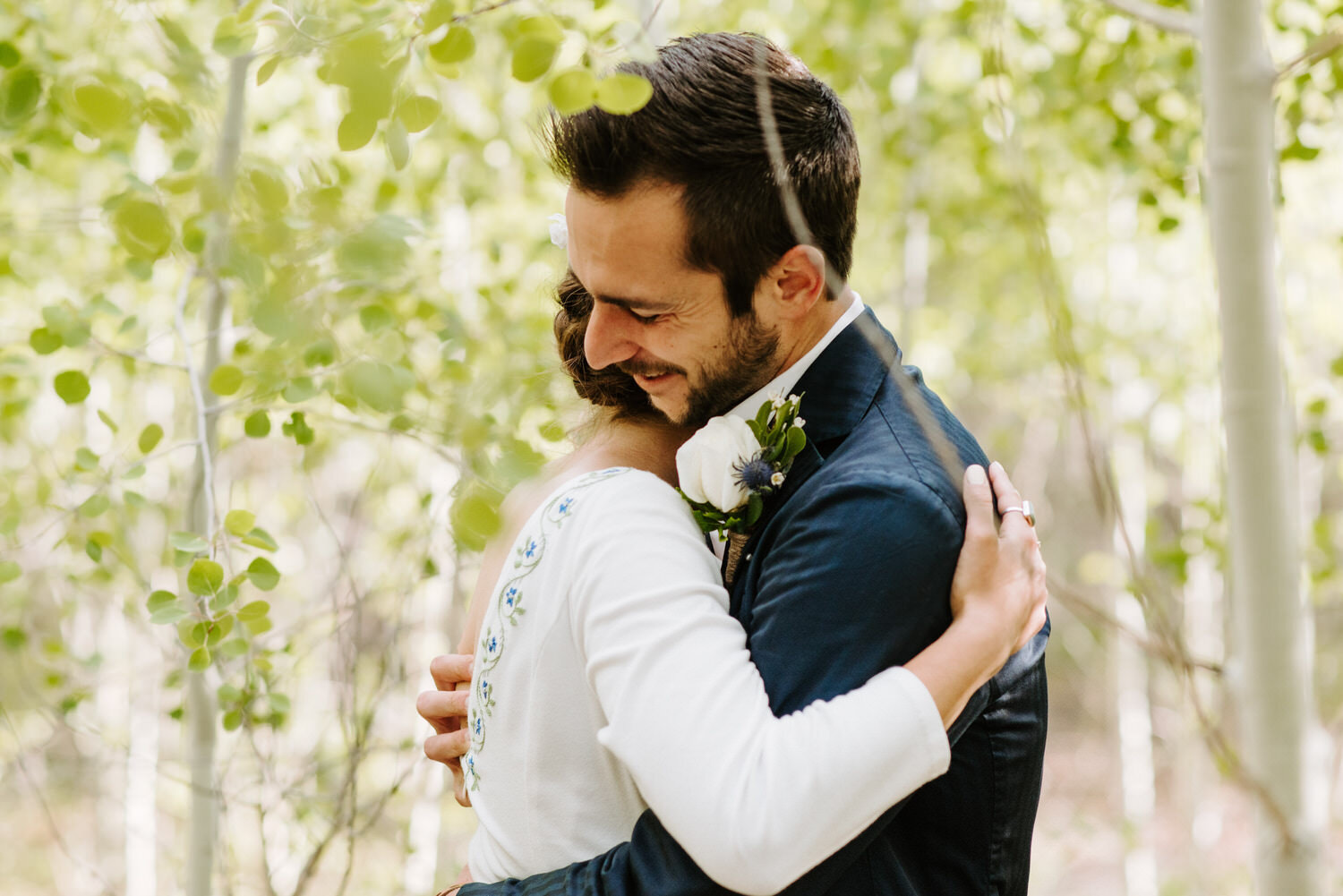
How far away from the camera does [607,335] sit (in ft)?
5.38

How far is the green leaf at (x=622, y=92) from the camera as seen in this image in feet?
3.79

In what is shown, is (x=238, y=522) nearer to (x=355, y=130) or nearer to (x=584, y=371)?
(x=584, y=371)

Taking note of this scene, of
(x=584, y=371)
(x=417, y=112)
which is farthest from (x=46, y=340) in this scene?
(x=417, y=112)

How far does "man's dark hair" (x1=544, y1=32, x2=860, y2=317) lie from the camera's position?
153cm

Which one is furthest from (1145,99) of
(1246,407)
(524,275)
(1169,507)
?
(1169,507)

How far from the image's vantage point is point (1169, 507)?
35.9 ft

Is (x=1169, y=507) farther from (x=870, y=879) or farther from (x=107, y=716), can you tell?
(x=870, y=879)

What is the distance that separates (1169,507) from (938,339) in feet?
15.5

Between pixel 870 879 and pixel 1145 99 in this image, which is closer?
pixel 870 879

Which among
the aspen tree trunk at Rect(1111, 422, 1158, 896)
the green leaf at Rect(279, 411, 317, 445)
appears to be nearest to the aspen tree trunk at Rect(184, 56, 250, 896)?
the green leaf at Rect(279, 411, 317, 445)

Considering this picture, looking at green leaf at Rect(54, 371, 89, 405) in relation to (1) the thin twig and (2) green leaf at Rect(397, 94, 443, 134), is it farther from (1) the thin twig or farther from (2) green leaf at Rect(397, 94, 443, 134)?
(2) green leaf at Rect(397, 94, 443, 134)

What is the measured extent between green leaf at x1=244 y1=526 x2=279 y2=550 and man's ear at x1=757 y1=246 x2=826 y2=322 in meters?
1.06

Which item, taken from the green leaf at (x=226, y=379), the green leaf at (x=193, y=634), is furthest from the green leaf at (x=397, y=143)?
the green leaf at (x=193, y=634)

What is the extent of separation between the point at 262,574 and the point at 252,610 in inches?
4.5
